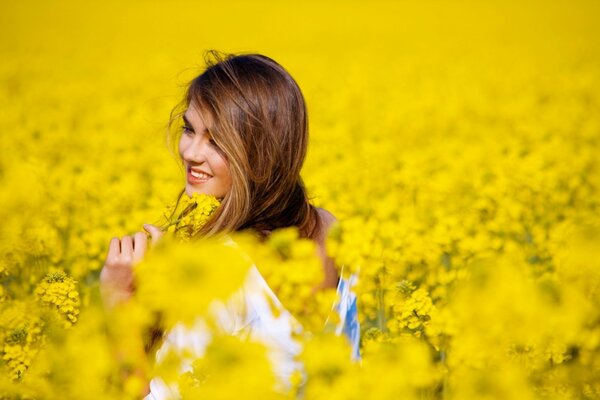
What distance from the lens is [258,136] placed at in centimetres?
227

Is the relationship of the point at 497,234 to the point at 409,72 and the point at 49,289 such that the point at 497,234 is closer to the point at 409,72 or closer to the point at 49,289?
the point at 49,289

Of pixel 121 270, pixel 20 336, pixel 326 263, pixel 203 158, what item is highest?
pixel 203 158

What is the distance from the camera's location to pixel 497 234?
396 cm

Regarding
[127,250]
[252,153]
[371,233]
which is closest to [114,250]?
[127,250]

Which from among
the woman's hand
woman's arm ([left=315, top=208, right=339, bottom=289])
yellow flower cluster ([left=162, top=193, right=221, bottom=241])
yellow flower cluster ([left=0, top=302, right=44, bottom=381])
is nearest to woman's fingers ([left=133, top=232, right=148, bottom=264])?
the woman's hand

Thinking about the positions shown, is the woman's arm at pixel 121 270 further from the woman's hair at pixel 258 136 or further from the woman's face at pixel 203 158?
the woman's face at pixel 203 158

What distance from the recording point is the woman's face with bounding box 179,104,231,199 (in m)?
2.35

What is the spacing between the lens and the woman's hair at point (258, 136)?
2.23 meters

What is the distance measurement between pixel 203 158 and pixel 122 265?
474 mm

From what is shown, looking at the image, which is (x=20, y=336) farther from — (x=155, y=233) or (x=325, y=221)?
(x=325, y=221)

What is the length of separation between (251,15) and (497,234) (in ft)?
56.3

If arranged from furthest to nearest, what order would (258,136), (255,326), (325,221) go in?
(325,221) < (258,136) < (255,326)

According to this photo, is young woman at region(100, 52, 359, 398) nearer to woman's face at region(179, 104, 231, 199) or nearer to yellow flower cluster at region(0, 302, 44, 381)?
woman's face at region(179, 104, 231, 199)

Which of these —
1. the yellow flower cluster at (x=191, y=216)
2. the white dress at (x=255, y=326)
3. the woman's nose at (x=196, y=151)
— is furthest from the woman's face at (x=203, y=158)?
the white dress at (x=255, y=326)
